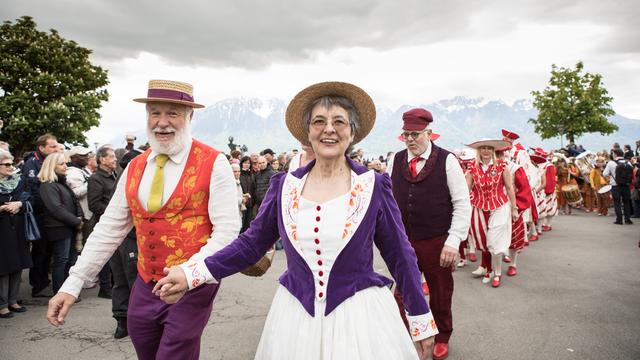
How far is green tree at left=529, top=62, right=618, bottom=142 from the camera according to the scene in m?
36.6

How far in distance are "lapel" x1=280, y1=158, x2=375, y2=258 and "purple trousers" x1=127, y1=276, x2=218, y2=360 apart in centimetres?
67

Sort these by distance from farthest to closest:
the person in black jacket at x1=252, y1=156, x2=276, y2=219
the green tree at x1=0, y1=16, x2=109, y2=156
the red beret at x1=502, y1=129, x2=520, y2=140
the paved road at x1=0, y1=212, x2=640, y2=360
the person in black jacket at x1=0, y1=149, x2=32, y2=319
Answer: the green tree at x1=0, y1=16, x2=109, y2=156 < the person in black jacket at x1=252, y1=156, x2=276, y2=219 < the red beret at x1=502, y1=129, x2=520, y2=140 < the person in black jacket at x1=0, y1=149, x2=32, y2=319 < the paved road at x1=0, y1=212, x2=640, y2=360

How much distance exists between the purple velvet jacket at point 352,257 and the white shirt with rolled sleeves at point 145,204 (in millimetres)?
285

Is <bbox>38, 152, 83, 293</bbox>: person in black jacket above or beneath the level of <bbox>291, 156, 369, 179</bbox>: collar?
beneath

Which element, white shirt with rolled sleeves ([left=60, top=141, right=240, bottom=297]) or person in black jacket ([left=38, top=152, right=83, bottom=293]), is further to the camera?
person in black jacket ([left=38, top=152, right=83, bottom=293])

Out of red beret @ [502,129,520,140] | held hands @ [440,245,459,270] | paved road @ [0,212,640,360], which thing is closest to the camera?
held hands @ [440,245,459,270]

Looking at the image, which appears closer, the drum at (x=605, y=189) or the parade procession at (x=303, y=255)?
the parade procession at (x=303, y=255)

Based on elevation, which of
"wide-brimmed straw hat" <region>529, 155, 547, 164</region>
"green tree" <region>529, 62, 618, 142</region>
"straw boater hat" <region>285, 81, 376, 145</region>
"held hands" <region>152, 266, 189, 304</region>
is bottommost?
"held hands" <region>152, 266, 189, 304</region>

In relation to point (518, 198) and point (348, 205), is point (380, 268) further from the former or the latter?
point (348, 205)

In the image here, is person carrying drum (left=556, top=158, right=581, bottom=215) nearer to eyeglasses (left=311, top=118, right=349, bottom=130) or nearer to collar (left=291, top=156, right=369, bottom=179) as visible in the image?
collar (left=291, top=156, right=369, bottom=179)

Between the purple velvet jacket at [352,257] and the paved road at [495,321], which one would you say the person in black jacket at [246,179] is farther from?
the purple velvet jacket at [352,257]

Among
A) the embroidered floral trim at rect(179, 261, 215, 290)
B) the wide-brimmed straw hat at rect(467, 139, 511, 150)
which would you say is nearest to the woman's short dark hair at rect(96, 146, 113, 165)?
the embroidered floral trim at rect(179, 261, 215, 290)

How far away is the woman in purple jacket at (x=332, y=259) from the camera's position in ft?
5.94

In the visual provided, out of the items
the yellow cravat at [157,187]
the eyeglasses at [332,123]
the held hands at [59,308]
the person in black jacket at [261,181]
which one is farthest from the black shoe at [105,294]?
the eyeglasses at [332,123]
